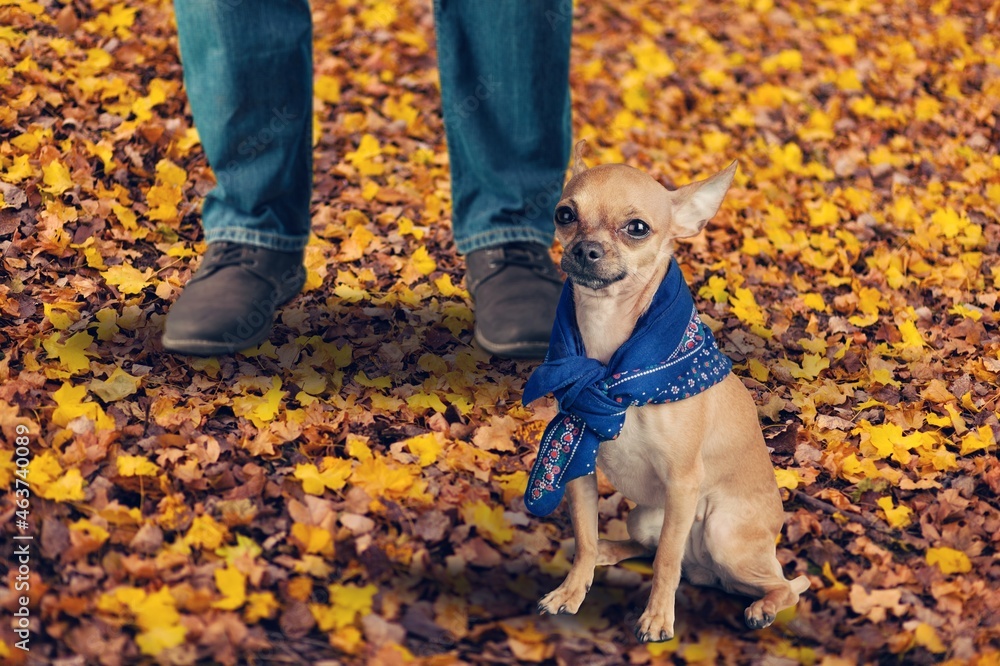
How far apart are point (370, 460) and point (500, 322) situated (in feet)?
3.31

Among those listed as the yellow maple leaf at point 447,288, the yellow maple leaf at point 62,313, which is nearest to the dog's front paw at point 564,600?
the yellow maple leaf at point 447,288

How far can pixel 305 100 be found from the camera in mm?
4391

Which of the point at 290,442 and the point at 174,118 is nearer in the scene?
the point at 290,442

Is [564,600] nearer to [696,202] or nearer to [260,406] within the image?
[696,202]

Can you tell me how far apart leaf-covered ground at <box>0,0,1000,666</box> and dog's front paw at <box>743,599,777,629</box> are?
6 centimetres

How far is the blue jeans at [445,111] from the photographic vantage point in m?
4.11

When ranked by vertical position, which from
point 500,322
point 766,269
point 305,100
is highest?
point 305,100

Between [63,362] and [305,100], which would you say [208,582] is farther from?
[305,100]

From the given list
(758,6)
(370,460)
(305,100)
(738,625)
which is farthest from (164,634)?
(758,6)

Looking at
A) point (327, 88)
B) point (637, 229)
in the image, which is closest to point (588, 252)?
point (637, 229)

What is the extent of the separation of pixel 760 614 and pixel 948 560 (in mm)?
893

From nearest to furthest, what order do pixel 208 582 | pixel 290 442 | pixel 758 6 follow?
pixel 208 582, pixel 290 442, pixel 758 6

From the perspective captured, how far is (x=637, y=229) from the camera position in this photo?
2770 millimetres

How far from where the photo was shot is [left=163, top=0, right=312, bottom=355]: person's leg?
4.05 metres
